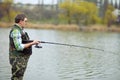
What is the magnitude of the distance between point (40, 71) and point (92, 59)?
4.96 meters

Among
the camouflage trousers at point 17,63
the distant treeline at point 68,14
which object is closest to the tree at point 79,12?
the distant treeline at point 68,14

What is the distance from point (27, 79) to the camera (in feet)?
35.4

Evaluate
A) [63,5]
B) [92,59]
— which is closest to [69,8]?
[63,5]

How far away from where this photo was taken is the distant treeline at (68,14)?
75625mm

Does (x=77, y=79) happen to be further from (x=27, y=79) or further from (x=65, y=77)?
(x=27, y=79)

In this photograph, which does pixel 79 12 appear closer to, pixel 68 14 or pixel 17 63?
pixel 68 14

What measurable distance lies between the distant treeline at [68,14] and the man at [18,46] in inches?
2595

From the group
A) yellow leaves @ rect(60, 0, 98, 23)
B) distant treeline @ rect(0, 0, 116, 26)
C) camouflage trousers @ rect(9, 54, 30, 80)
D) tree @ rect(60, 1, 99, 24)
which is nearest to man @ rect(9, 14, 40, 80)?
camouflage trousers @ rect(9, 54, 30, 80)

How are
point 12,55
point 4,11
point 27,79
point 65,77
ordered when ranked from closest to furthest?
1. point 12,55
2. point 27,79
3. point 65,77
4. point 4,11

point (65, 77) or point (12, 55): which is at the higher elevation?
point (12, 55)

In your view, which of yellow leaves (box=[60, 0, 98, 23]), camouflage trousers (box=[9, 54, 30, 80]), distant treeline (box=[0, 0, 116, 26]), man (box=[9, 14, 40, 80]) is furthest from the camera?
yellow leaves (box=[60, 0, 98, 23])

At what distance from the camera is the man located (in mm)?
7285

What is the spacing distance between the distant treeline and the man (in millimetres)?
65911

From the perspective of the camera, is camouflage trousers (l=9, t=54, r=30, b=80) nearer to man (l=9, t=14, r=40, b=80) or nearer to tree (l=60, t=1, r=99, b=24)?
man (l=9, t=14, r=40, b=80)
